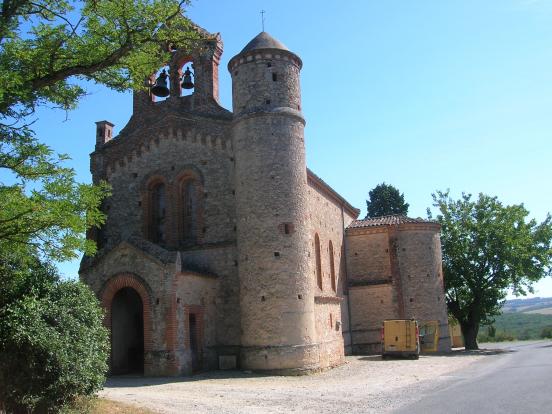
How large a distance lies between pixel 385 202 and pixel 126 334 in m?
35.6

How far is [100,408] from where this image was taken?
11.4 metres

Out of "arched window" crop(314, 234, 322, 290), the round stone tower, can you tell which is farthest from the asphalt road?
"arched window" crop(314, 234, 322, 290)

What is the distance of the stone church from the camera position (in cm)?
1991

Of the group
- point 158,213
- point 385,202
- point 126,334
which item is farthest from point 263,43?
point 385,202

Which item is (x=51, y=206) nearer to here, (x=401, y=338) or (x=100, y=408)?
(x=100, y=408)

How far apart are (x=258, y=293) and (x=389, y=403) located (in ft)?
27.5

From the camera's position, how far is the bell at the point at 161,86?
77.8 feet

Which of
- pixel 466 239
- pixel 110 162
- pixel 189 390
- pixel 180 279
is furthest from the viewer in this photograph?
pixel 466 239

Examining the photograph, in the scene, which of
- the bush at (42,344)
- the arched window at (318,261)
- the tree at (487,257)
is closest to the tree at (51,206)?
the bush at (42,344)

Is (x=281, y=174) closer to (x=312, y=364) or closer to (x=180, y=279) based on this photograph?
(x=180, y=279)

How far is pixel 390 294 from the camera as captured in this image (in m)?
31.2

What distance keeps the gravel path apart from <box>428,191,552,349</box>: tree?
16441 mm

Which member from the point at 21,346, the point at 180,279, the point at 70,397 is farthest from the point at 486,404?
the point at 180,279

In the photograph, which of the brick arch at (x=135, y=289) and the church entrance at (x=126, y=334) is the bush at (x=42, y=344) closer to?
the brick arch at (x=135, y=289)
